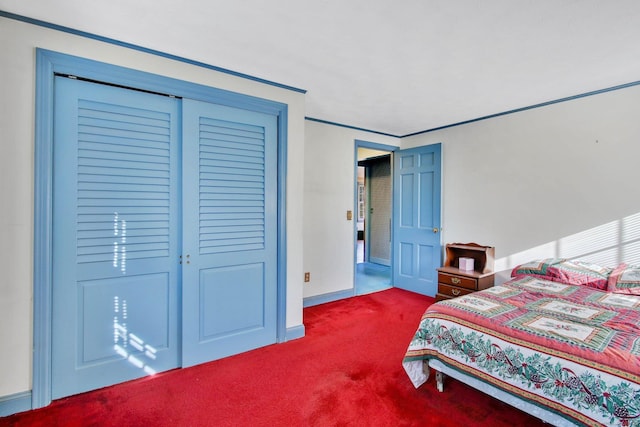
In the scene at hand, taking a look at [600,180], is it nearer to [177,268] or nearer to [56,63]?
[177,268]

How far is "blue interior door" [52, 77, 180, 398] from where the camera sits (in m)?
1.98

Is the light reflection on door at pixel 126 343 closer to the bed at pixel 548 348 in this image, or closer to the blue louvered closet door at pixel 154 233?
the blue louvered closet door at pixel 154 233

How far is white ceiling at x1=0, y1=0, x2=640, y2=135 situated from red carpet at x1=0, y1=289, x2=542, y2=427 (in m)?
2.42

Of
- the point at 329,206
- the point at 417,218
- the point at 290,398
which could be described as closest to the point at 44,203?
the point at 290,398

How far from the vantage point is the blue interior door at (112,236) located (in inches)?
77.8

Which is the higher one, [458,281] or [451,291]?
[458,281]

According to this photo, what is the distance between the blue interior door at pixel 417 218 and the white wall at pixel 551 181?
7.8 inches

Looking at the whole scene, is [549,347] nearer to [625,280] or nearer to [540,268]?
[625,280]

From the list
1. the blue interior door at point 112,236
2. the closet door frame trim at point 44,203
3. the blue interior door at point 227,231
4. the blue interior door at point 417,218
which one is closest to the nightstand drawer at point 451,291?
the blue interior door at point 417,218

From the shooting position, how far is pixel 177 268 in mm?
2377

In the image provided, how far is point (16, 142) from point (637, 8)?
12.3ft

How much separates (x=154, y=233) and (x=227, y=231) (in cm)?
55

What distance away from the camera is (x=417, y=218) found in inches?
174

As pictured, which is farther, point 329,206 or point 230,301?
point 329,206
